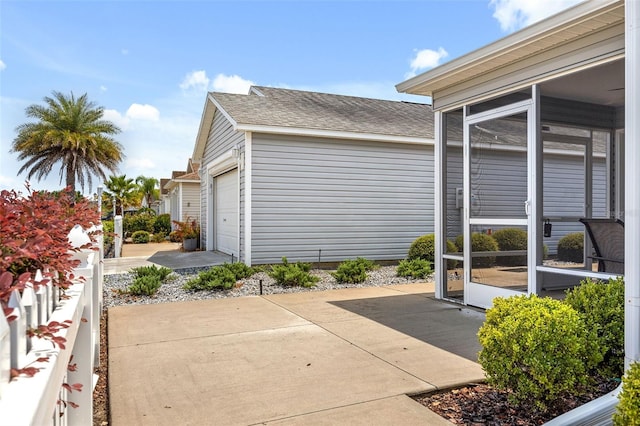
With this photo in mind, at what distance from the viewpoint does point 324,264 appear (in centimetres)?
985

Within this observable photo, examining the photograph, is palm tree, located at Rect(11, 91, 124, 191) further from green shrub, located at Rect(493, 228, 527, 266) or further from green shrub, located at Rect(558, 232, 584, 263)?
green shrub, located at Rect(558, 232, 584, 263)

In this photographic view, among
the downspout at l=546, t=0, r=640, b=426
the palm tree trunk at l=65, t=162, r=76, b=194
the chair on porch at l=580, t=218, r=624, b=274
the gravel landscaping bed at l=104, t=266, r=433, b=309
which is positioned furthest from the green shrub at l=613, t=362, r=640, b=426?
the palm tree trunk at l=65, t=162, r=76, b=194

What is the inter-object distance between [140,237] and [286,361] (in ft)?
57.7

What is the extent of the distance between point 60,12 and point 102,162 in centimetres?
1520

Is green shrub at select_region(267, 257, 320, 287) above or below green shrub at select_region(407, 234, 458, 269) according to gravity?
below

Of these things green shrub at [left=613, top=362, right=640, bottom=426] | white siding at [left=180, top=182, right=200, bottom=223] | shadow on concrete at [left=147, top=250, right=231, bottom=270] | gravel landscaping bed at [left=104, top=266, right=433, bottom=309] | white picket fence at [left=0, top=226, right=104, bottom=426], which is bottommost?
gravel landscaping bed at [left=104, top=266, right=433, bottom=309]

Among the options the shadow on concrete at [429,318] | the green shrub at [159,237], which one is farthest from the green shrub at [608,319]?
the green shrub at [159,237]

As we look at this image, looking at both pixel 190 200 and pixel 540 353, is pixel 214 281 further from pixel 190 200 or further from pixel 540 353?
pixel 190 200

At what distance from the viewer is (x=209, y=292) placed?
7.14m

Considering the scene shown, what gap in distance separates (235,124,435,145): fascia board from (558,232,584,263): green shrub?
462cm

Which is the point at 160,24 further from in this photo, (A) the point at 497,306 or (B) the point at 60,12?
(A) the point at 497,306

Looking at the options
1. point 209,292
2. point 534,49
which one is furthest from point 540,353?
point 209,292

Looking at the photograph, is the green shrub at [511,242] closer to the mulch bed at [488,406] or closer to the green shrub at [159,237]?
the mulch bed at [488,406]

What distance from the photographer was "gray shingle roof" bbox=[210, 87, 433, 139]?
9459 mm
